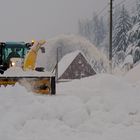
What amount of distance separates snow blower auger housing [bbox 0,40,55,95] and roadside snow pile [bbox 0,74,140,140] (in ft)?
10.3

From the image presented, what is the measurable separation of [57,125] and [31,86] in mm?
5510

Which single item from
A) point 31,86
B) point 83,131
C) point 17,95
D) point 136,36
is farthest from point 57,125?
point 136,36

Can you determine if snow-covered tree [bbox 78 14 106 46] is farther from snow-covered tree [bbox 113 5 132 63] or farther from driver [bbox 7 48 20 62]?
driver [bbox 7 48 20 62]

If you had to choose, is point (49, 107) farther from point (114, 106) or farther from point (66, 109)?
point (114, 106)

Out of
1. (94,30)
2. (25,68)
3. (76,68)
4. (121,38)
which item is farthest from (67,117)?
(94,30)

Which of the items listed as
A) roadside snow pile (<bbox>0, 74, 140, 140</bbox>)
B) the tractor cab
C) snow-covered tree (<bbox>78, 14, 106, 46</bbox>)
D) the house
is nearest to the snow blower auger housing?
the tractor cab

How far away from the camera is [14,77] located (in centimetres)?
1422

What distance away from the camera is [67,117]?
9.29 meters

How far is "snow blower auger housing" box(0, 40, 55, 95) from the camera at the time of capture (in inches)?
559

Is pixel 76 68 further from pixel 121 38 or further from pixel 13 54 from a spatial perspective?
pixel 13 54

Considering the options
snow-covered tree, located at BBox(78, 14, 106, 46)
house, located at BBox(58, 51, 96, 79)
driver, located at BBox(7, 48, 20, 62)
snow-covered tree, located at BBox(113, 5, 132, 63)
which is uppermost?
snow-covered tree, located at BBox(78, 14, 106, 46)

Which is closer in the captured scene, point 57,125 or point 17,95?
point 57,125

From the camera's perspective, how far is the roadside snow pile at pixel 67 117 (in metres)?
8.17

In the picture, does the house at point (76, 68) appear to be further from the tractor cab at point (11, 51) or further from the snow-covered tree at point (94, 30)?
the snow-covered tree at point (94, 30)
